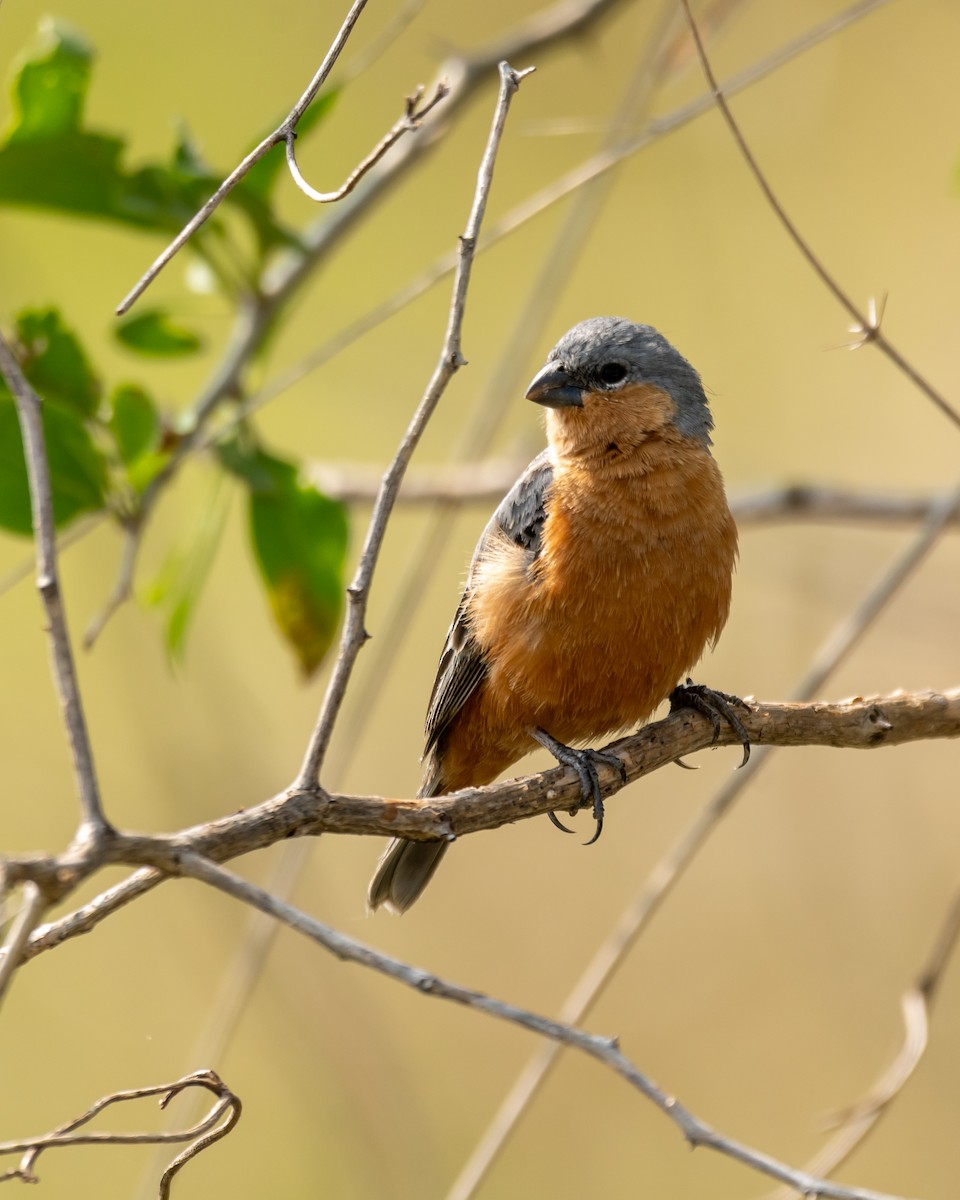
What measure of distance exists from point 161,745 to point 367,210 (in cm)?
219

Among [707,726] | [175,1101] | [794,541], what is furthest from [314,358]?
[794,541]

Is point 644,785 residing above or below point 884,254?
below

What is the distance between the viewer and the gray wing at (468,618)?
4004mm

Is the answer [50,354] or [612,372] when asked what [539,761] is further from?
[50,354]

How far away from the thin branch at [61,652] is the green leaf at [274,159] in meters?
2.32

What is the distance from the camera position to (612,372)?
4.13m

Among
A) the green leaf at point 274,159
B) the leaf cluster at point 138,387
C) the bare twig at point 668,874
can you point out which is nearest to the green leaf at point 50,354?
the leaf cluster at point 138,387

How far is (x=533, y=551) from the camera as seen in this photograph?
3932 millimetres

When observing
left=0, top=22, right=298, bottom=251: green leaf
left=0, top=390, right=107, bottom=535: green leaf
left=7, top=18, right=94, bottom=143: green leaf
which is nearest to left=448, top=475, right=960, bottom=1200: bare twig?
left=0, top=390, right=107, bottom=535: green leaf

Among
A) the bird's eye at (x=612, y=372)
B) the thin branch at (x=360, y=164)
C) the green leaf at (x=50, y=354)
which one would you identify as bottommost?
the thin branch at (x=360, y=164)

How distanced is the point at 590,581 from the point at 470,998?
7.04ft

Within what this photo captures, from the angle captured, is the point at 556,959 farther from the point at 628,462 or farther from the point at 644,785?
the point at 628,462

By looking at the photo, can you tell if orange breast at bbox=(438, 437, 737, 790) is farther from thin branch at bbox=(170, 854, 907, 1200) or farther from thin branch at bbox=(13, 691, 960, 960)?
thin branch at bbox=(170, 854, 907, 1200)

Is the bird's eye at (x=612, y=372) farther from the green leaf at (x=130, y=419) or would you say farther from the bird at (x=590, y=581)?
the green leaf at (x=130, y=419)
